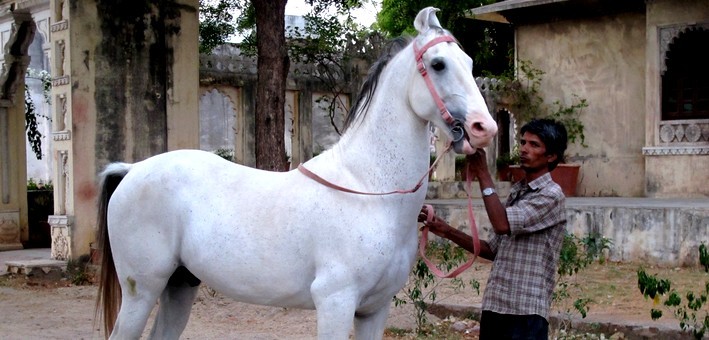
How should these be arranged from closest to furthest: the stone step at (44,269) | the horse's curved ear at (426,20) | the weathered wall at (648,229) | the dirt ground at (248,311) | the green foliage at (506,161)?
the horse's curved ear at (426,20) < the dirt ground at (248,311) < the weathered wall at (648,229) < the stone step at (44,269) < the green foliage at (506,161)

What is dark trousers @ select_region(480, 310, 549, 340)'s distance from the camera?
3365 mm

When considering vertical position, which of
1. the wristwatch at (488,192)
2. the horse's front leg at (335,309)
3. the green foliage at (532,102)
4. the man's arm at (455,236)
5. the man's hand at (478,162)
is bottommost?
the horse's front leg at (335,309)

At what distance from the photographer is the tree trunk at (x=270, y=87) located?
8.10m

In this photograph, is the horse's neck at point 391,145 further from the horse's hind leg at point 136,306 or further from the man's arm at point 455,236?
the horse's hind leg at point 136,306

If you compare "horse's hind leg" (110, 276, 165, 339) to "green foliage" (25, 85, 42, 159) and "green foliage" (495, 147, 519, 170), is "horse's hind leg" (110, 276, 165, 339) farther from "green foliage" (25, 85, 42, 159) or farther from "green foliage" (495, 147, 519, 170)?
"green foliage" (495, 147, 519, 170)

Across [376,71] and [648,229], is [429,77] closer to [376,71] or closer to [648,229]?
[376,71]

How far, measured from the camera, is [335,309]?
10.8 ft

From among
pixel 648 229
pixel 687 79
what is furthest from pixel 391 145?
pixel 687 79

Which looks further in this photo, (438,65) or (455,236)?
(455,236)

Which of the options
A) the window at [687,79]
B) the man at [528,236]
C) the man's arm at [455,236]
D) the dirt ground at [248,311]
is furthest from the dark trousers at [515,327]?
the window at [687,79]

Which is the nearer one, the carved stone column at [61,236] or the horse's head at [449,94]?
the horse's head at [449,94]

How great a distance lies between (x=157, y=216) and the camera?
3.82 m

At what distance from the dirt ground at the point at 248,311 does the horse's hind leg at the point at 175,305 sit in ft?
8.36

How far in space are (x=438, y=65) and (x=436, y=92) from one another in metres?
0.11
